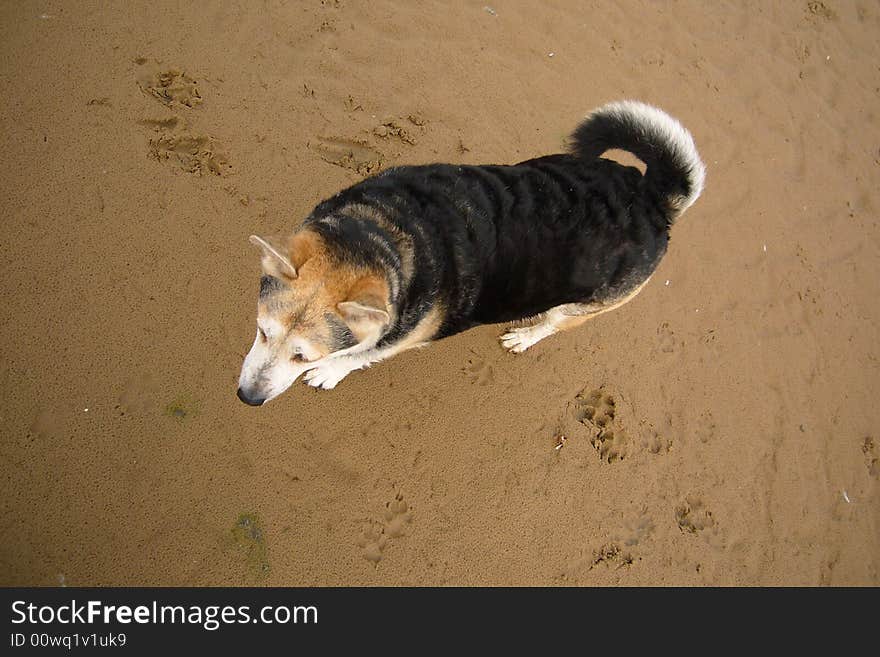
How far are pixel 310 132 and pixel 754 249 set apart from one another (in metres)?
4.75

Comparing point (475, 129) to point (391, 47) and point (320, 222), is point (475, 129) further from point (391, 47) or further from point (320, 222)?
point (320, 222)

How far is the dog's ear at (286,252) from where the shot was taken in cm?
259

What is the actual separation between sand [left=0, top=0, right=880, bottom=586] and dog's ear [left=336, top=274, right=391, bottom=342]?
159 centimetres

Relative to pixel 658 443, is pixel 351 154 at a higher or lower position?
higher

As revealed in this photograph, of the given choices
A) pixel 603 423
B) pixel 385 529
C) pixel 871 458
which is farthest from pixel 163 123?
pixel 871 458

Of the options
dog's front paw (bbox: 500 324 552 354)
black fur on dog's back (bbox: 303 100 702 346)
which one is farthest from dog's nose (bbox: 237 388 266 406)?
dog's front paw (bbox: 500 324 552 354)

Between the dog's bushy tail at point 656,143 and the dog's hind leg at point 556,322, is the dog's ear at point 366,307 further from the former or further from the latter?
the dog's bushy tail at point 656,143

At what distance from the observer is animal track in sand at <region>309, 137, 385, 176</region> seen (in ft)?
15.9

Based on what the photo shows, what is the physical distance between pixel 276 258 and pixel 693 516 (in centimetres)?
416

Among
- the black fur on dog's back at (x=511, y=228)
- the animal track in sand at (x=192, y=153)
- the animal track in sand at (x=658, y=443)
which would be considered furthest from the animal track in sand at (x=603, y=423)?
the animal track in sand at (x=192, y=153)

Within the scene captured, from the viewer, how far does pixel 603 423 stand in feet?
15.5

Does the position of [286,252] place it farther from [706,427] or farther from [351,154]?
[706,427]

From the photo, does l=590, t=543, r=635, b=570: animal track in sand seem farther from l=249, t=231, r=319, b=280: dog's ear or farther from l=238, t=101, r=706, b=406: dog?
l=249, t=231, r=319, b=280: dog's ear

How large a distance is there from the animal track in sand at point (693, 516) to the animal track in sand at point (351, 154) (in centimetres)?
397
